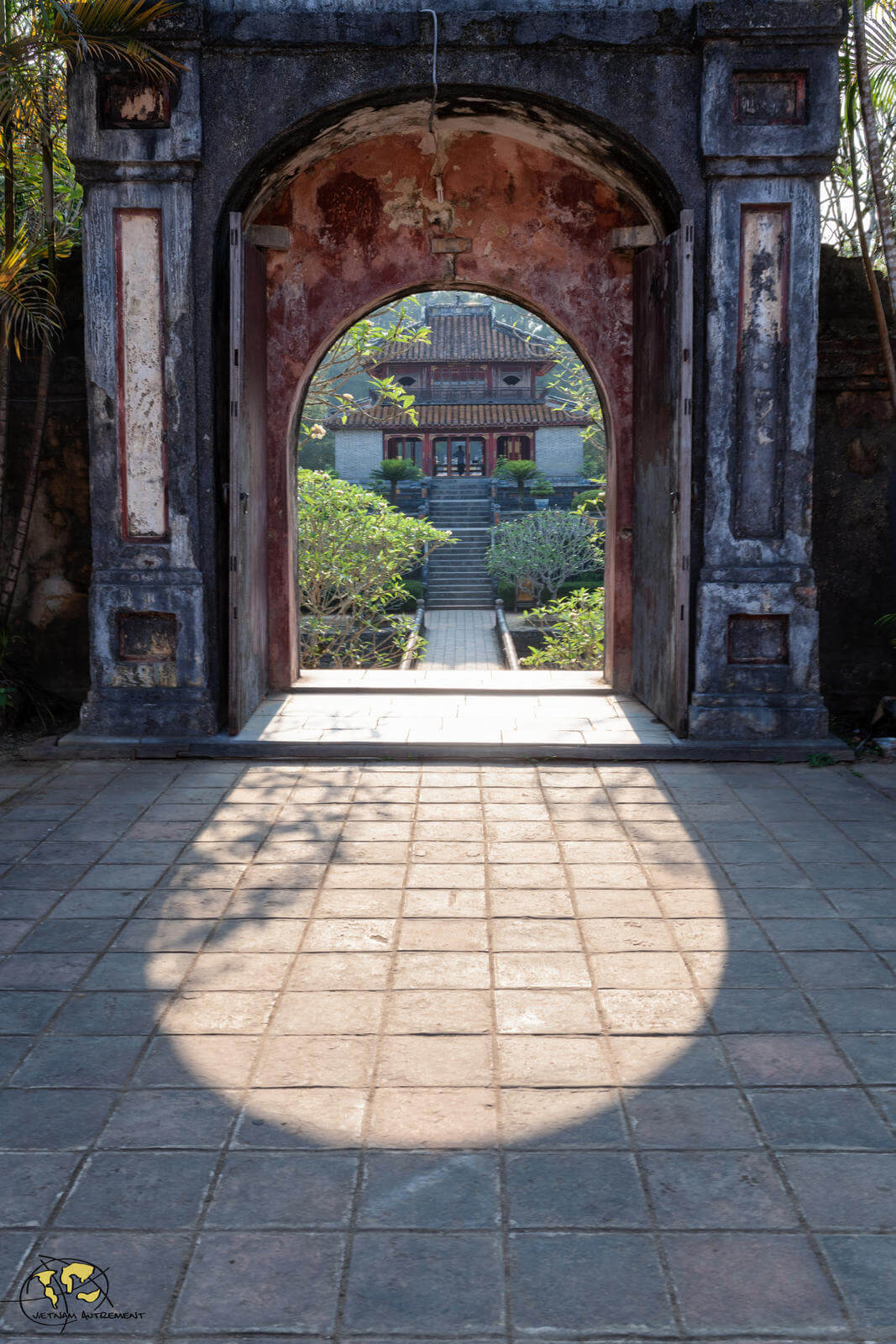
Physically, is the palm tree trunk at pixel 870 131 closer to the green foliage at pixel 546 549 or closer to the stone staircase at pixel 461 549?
Result: the green foliage at pixel 546 549

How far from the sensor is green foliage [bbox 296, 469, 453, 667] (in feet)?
38.3

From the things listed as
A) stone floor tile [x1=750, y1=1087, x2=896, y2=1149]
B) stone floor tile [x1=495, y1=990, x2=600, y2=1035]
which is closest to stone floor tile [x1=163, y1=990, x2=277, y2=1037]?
stone floor tile [x1=495, y1=990, x2=600, y2=1035]

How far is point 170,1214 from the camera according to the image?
2.13 m

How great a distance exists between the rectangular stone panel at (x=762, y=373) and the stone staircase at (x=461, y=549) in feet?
53.6

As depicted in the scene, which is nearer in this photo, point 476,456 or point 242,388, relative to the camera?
point 242,388

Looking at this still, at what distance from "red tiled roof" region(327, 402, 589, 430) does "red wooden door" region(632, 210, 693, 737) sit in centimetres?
3048

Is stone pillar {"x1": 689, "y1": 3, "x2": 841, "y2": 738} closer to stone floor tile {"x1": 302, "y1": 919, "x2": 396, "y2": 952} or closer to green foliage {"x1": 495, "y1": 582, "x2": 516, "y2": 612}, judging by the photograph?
stone floor tile {"x1": 302, "y1": 919, "x2": 396, "y2": 952}

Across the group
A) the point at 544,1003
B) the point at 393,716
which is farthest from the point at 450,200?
the point at 544,1003

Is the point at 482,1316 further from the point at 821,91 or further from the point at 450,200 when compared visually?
the point at 450,200

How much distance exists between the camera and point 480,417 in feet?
123

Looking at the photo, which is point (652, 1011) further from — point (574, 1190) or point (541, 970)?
point (574, 1190)

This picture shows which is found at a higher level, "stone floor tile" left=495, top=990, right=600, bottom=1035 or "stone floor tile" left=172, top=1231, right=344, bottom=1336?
"stone floor tile" left=495, top=990, right=600, bottom=1035

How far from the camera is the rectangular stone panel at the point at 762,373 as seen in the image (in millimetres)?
5598

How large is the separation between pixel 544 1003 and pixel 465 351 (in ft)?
121
